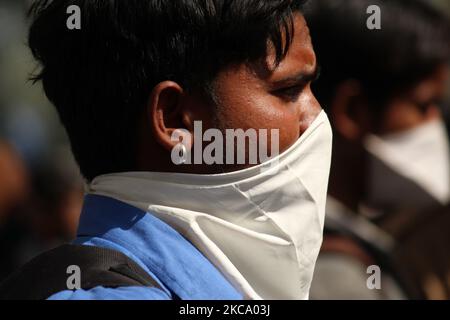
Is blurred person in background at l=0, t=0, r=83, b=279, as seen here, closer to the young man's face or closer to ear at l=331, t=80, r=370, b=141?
ear at l=331, t=80, r=370, b=141

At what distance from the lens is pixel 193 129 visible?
236 cm

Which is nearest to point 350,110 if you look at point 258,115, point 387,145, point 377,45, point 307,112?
point 377,45

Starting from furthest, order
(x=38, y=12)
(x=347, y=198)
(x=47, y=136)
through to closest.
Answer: (x=47, y=136), (x=347, y=198), (x=38, y=12)

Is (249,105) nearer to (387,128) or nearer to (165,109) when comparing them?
(165,109)

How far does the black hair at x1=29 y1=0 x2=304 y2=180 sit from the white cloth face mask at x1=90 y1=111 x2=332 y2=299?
0.39ft

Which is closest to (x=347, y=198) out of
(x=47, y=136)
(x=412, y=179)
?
(x=412, y=179)

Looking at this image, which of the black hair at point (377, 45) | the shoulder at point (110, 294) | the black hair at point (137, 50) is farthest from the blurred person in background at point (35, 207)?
the shoulder at point (110, 294)

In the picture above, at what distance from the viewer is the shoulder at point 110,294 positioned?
6.80ft

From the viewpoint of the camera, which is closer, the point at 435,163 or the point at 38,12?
the point at 38,12

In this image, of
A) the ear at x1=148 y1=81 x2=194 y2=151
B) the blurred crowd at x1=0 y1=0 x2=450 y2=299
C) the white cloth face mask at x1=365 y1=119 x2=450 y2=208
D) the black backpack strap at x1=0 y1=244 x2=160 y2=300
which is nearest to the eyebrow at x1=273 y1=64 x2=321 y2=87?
the ear at x1=148 y1=81 x2=194 y2=151

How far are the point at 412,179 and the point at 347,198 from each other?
0.68m

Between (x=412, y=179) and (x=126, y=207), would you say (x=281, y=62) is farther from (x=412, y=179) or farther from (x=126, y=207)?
(x=412, y=179)

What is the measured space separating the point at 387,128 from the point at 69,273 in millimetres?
2705

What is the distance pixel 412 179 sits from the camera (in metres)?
4.77
